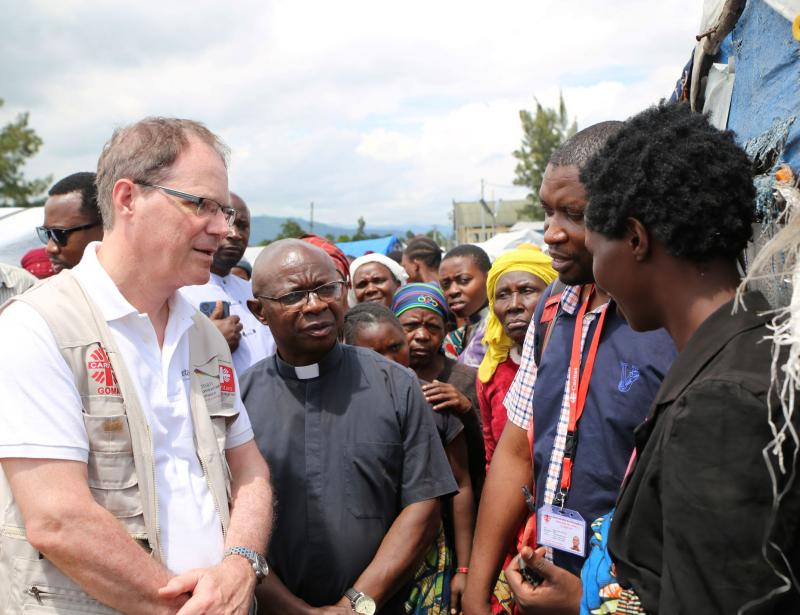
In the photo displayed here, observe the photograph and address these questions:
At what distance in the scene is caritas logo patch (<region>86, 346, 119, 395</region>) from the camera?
6.55 feet

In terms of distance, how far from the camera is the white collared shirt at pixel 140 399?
186 cm

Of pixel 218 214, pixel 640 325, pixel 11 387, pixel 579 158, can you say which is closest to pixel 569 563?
pixel 640 325

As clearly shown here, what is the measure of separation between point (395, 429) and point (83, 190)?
2.42 metres

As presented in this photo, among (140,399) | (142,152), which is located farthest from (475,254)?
(140,399)

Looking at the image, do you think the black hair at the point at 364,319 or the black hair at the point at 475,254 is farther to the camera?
the black hair at the point at 475,254

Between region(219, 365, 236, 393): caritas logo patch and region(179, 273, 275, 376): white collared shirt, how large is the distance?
1.63 meters

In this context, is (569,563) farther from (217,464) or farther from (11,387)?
(11,387)

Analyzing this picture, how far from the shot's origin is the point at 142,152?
2209 mm

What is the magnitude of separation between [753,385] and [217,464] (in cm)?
163

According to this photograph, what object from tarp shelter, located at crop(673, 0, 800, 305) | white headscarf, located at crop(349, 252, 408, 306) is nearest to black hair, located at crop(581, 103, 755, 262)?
tarp shelter, located at crop(673, 0, 800, 305)

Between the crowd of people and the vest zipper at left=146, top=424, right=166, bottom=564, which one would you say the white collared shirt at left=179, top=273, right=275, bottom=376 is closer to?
the crowd of people

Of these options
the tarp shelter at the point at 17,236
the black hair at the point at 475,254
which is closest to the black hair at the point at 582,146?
the black hair at the point at 475,254

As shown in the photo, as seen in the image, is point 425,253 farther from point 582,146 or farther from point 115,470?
point 115,470

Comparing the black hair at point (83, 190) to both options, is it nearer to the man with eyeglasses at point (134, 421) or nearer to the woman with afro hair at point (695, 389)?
the man with eyeglasses at point (134, 421)
